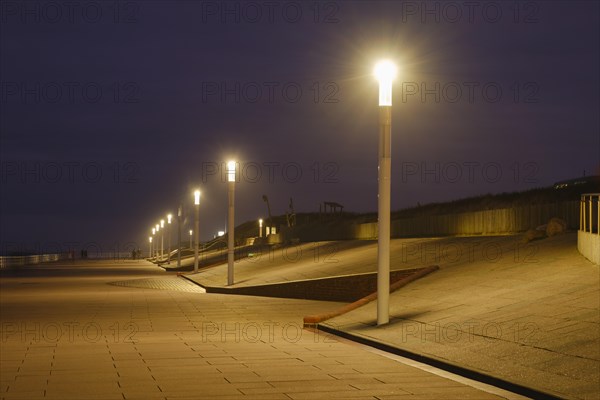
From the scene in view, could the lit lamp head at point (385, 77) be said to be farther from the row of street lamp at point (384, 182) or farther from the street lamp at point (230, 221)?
the street lamp at point (230, 221)

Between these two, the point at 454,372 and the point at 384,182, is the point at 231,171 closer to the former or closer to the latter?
the point at 384,182

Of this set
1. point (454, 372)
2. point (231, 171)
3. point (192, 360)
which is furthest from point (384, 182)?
point (231, 171)

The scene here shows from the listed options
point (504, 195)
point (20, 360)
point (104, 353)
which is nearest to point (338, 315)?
point (104, 353)

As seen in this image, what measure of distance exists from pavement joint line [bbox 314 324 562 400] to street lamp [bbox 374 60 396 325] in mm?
1179

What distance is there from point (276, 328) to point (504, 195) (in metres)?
33.0

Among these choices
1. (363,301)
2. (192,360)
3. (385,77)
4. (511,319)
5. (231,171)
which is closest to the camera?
(192,360)

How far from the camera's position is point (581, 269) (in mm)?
18609

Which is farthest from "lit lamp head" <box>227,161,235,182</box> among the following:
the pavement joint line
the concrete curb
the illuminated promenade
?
the pavement joint line

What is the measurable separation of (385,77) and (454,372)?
7.36m

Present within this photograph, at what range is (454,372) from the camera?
1298cm

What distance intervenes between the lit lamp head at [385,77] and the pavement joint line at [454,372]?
4.66m

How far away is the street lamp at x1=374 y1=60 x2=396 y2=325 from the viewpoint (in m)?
18.4

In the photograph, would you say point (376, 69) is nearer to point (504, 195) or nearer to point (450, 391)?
point (450, 391)

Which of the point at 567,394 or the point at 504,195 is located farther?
the point at 504,195
